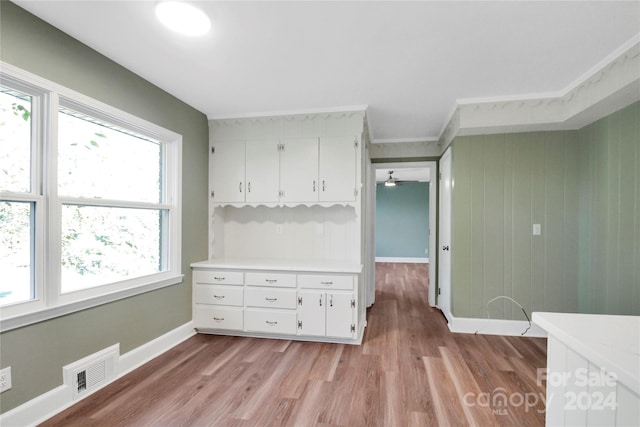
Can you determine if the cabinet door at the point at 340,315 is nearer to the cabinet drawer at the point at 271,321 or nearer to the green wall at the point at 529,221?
the cabinet drawer at the point at 271,321

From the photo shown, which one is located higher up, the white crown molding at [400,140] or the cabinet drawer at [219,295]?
the white crown molding at [400,140]

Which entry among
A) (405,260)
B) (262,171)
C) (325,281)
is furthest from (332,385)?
(405,260)

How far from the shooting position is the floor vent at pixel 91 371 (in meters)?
1.93

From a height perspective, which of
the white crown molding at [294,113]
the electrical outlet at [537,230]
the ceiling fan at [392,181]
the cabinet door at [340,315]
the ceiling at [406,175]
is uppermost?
the white crown molding at [294,113]

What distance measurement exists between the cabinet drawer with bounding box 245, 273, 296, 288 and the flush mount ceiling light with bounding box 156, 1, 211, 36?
85.5 inches

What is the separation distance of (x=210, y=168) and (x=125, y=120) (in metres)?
1.15

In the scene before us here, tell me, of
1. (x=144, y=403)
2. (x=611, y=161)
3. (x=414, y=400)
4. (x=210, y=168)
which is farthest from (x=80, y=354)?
(x=611, y=161)

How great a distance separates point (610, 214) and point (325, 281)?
2675 mm

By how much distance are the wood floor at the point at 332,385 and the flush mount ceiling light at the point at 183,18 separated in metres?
2.44

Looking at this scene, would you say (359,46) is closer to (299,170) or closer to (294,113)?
(294,113)

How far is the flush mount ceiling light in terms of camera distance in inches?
64.2

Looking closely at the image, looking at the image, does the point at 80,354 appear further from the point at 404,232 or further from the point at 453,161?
the point at 404,232

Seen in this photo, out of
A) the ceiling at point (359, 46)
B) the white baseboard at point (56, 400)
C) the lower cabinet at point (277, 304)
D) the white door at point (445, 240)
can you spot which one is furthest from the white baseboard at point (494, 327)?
the white baseboard at point (56, 400)

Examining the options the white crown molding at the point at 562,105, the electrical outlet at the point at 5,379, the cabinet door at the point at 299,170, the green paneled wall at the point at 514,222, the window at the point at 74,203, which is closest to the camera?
the electrical outlet at the point at 5,379
